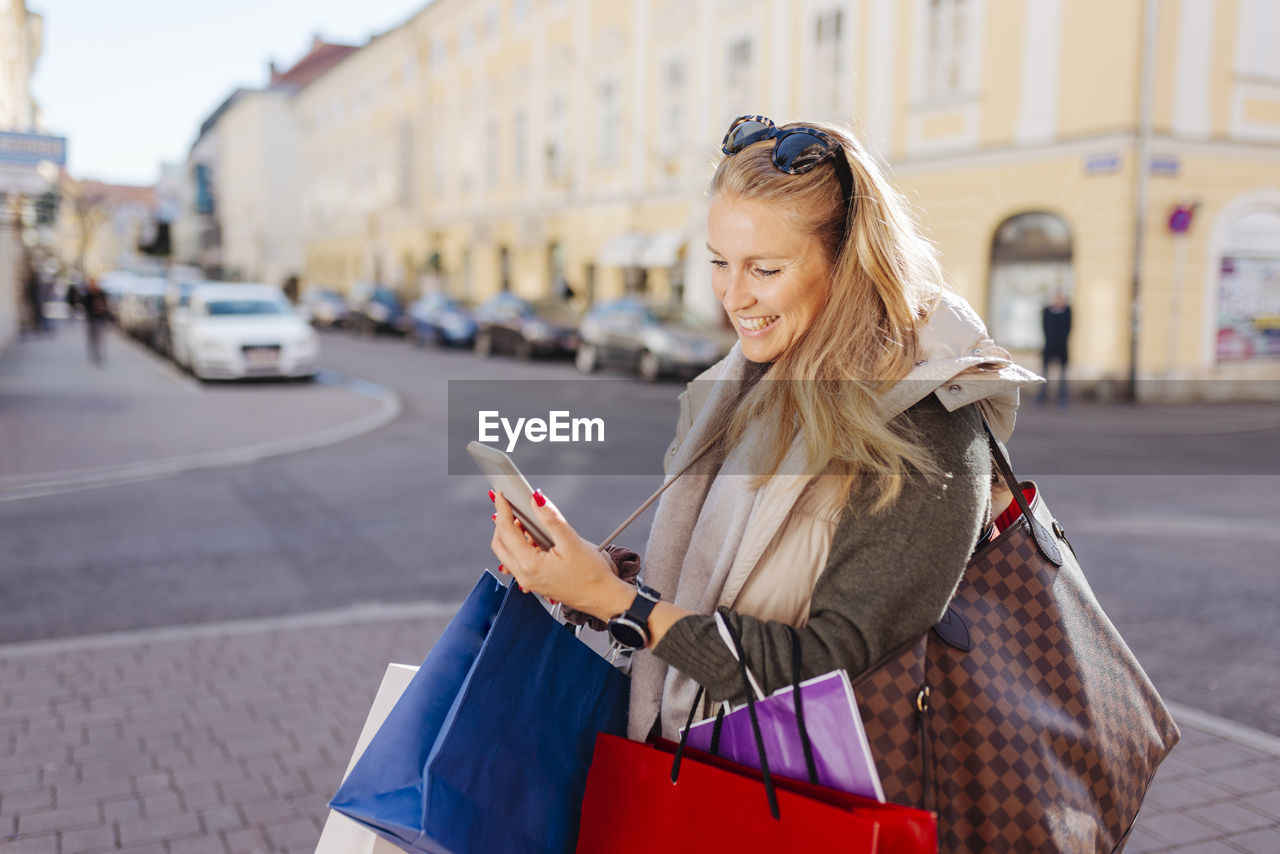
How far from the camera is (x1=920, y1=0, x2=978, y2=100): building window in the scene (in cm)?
1911

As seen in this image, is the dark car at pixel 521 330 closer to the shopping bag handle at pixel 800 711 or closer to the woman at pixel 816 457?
the woman at pixel 816 457

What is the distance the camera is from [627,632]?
156 cm

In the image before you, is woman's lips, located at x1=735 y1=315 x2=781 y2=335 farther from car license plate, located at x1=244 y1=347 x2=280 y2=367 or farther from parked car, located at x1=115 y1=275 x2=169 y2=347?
parked car, located at x1=115 y1=275 x2=169 y2=347

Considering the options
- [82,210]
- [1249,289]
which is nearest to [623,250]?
[1249,289]

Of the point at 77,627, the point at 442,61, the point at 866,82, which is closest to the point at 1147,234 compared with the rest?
the point at 866,82

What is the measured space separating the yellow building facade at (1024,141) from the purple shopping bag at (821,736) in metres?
10.3

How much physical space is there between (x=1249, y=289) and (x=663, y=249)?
45.2ft

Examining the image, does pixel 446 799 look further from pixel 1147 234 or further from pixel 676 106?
pixel 676 106

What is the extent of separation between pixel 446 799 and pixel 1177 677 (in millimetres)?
4063

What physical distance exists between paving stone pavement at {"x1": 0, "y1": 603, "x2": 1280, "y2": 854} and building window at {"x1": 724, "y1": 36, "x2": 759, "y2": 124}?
21.8m

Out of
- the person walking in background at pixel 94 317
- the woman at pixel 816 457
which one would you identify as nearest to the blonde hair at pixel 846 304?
the woman at pixel 816 457

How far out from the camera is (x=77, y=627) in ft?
16.9

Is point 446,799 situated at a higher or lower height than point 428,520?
higher

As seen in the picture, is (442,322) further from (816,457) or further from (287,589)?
(816,457)
